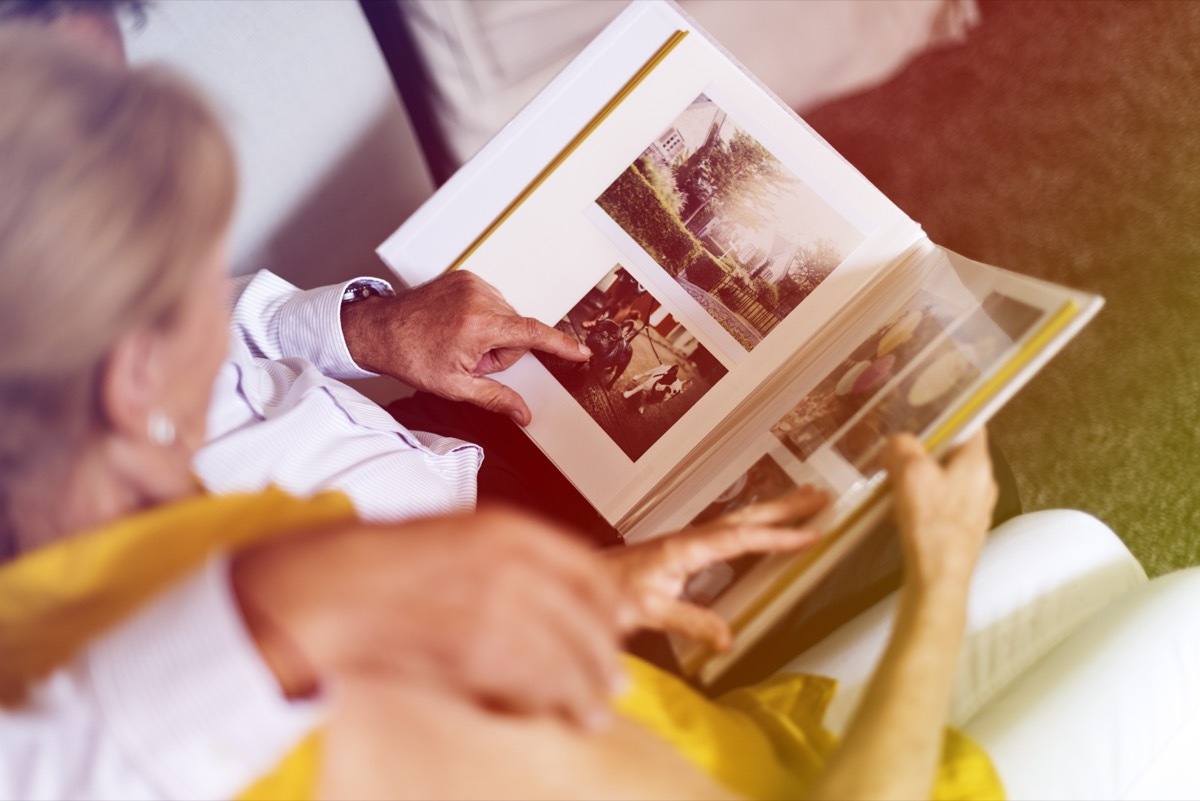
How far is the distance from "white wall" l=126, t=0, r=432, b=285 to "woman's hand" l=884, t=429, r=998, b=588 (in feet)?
1.89

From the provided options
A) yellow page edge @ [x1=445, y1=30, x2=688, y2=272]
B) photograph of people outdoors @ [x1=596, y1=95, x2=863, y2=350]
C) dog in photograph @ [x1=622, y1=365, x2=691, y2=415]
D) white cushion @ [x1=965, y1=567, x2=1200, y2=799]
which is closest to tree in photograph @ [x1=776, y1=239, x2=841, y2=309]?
photograph of people outdoors @ [x1=596, y1=95, x2=863, y2=350]

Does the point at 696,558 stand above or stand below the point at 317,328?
below

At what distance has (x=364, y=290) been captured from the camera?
0.77 m

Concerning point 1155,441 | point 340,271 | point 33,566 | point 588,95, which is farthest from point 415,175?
point 1155,441

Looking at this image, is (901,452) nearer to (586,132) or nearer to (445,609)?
(445,609)

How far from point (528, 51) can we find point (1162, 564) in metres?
1.00

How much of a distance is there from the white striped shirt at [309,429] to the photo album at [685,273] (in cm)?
9

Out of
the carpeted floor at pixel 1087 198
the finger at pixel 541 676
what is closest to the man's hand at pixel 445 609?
the finger at pixel 541 676

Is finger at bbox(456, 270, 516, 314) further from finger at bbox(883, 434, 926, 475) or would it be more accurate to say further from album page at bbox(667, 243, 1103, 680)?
finger at bbox(883, 434, 926, 475)

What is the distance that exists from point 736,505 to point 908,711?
18 centimetres

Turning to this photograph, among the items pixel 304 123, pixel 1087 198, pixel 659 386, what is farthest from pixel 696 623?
pixel 1087 198

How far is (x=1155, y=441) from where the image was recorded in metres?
1.07

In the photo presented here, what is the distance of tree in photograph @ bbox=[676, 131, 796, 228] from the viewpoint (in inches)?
26.2

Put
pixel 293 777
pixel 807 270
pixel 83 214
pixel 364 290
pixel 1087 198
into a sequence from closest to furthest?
pixel 83 214 < pixel 293 777 < pixel 807 270 < pixel 364 290 < pixel 1087 198
